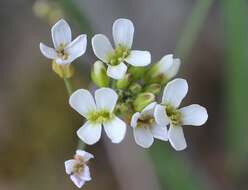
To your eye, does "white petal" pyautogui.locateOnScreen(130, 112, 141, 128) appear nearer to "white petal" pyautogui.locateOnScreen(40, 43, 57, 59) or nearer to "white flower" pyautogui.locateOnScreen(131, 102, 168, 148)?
"white flower" pyautogui.locateOnScreen(131, 102, 168, 148)

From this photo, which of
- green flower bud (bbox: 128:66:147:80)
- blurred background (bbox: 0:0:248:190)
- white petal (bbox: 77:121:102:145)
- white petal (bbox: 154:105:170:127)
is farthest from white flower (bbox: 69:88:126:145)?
blurred background (bbox: 0:0:248:190)

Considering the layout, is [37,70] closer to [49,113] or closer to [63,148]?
[49,113]

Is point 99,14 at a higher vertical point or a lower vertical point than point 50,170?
higher

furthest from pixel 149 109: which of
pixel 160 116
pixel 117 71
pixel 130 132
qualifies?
pixel 130 132

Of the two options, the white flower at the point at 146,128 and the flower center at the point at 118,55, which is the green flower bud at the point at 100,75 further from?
the white flower at the point at 146,128

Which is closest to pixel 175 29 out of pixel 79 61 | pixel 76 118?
pixel 76 118

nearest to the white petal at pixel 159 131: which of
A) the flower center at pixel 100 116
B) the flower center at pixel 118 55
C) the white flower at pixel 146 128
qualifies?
the white flower at pixel 146 128
